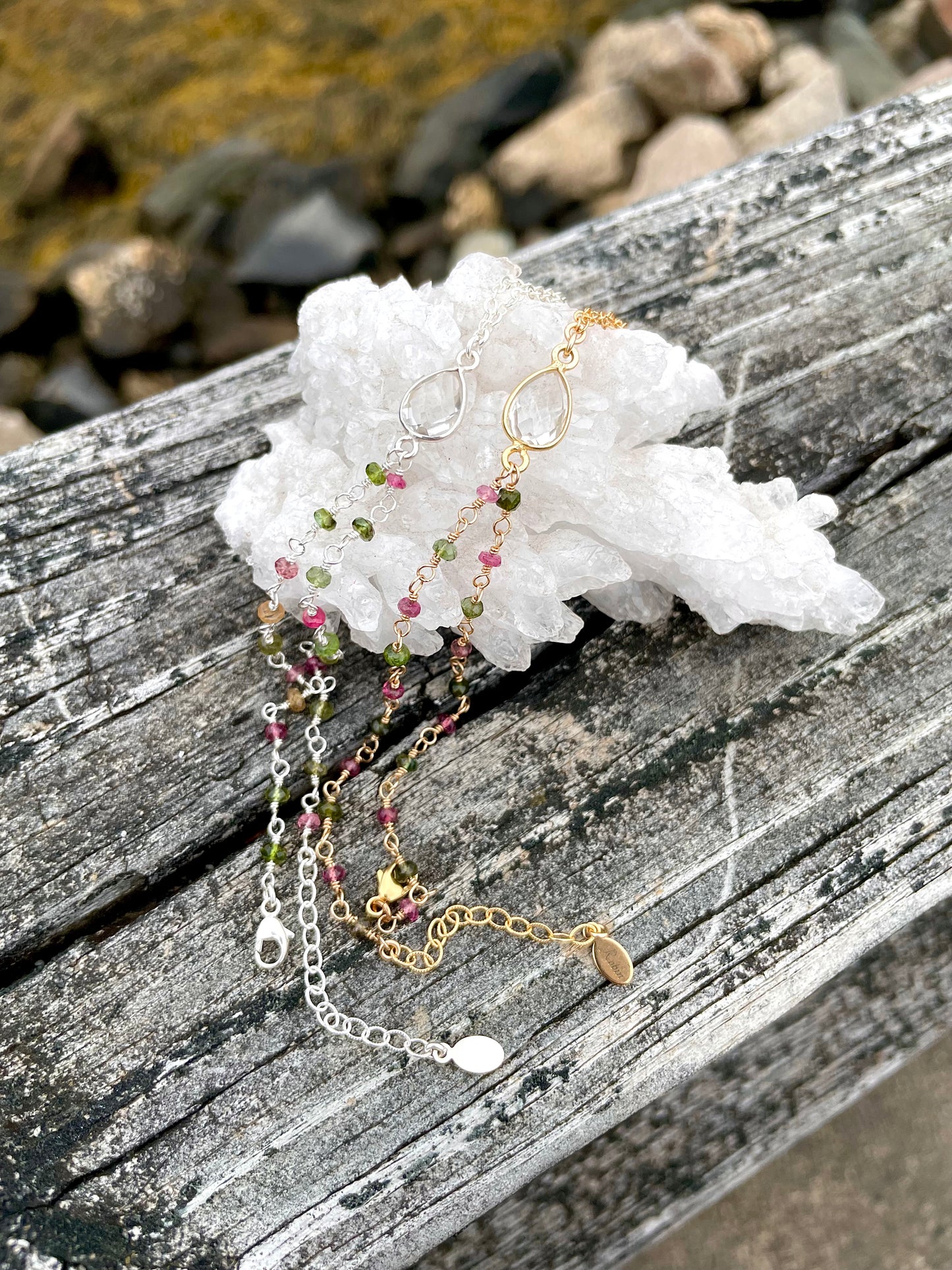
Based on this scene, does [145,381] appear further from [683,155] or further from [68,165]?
[683,155]

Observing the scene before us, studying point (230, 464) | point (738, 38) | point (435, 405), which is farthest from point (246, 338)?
point (435, 405)

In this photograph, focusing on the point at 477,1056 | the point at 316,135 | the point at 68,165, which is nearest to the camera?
the point at 477,1056

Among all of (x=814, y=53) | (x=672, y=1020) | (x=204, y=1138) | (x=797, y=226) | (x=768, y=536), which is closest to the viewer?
(x=204, y=1138)

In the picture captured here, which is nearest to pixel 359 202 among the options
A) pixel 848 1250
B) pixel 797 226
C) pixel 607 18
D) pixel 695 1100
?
pixel 607 18

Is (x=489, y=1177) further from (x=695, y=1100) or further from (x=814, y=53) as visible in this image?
(x=814, y=53)

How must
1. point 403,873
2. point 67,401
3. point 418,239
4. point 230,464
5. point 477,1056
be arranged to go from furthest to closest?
point 418,239 → point 67,401 → point 230,464 → point 403,873 → point 477,1056

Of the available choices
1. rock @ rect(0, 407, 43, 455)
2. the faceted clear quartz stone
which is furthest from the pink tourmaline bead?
rock @ rect(0, 407, 43, 455)
